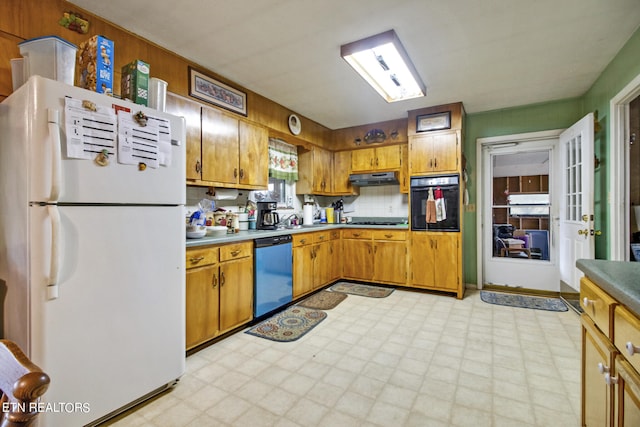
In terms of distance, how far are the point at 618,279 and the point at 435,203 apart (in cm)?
278

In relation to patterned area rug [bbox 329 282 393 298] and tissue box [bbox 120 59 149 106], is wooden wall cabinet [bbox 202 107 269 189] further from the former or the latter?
patterned area rug [bbox 329 282 393 298]

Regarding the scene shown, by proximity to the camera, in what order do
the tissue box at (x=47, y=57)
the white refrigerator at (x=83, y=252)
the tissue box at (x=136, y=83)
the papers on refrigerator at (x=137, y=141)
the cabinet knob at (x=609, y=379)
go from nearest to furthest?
the cabinet knob at (x=609, y=379) → the white refrigerator at (x=83, y=252) → the tissue box at (x=47, y=57) → the papers on refrigerator at (x=137, y=141) → the tissue box at (x=136, y=83)

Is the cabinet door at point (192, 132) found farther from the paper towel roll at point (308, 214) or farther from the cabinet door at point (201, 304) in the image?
the paper towel roll at point (308, 214)

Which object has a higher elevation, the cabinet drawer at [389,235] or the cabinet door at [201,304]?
the cabinet drawer at [389,235]

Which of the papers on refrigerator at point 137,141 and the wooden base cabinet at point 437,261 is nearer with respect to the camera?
the papers on refrigerator at point 137,141

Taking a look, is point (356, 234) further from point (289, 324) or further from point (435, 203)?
point (289, 324)

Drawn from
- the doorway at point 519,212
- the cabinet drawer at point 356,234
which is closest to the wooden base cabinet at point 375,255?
the cabinet drawer at point 356,234

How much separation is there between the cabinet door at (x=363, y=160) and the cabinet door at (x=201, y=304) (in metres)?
2.85

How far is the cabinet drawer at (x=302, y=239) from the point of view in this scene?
3426 millimetres

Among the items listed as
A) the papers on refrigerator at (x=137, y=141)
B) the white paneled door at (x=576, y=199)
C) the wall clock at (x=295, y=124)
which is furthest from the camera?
the wall clock at (x=295, y=124)

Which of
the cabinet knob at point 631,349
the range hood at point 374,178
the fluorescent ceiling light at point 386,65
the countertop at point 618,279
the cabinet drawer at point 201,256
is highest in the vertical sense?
the fluorescent ceiling light at point 386,65

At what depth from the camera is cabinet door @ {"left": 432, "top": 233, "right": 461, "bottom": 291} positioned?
3.68m

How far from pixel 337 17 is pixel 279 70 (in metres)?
0.92

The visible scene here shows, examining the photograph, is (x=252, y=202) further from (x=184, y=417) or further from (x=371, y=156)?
(x=184, y=417)
